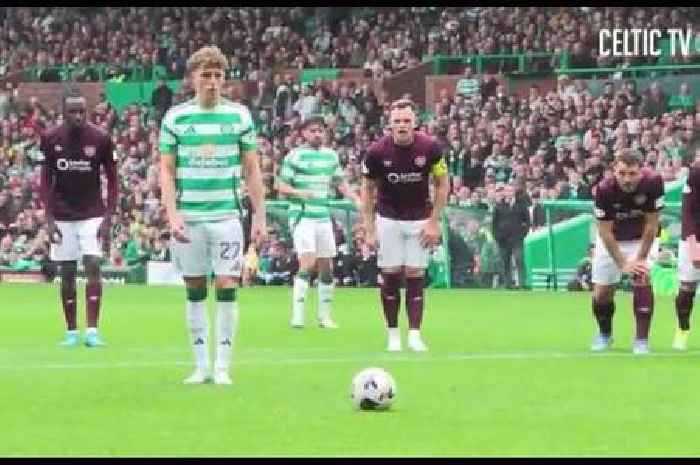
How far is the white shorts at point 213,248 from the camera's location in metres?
13.3

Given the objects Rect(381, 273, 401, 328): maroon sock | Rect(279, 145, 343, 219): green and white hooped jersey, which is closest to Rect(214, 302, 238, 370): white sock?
Rect(381, 273, 401, 328): maroon sock

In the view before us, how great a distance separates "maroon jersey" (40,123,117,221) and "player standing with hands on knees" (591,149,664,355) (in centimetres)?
499

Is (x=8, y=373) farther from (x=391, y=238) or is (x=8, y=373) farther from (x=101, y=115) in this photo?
(x=101, y=115)

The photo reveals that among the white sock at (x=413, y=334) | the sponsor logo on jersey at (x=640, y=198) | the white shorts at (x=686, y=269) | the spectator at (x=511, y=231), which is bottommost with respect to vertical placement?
the spectator at (x=511, y=231)

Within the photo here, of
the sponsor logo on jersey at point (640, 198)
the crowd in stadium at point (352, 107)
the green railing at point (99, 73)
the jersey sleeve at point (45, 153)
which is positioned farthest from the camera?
the green railing at point (99, 73)

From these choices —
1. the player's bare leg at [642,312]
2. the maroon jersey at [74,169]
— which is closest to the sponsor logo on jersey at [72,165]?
the maroon jersey at [74,169]

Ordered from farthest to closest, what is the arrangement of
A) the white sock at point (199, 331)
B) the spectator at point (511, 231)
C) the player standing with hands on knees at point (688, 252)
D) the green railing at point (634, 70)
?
the green railing at point (634, 70) → the spectator at point (511, 231) → the player standing with hands on knees at point (688, 252) → the white sock at point (199, 331)

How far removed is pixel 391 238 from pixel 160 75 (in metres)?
25.8

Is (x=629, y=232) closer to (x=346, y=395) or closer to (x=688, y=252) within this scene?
(x=688, y=252)

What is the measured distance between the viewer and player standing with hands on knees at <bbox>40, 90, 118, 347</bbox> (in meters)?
17.4

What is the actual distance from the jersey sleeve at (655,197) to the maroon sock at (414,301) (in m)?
2.33

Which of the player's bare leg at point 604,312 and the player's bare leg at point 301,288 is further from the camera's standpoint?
the player's bare leg at point 301,288

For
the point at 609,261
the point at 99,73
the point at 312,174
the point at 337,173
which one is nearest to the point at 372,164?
the point at 609,261

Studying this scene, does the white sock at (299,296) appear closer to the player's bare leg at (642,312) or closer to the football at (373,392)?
the player's bare leg at (642,312)
